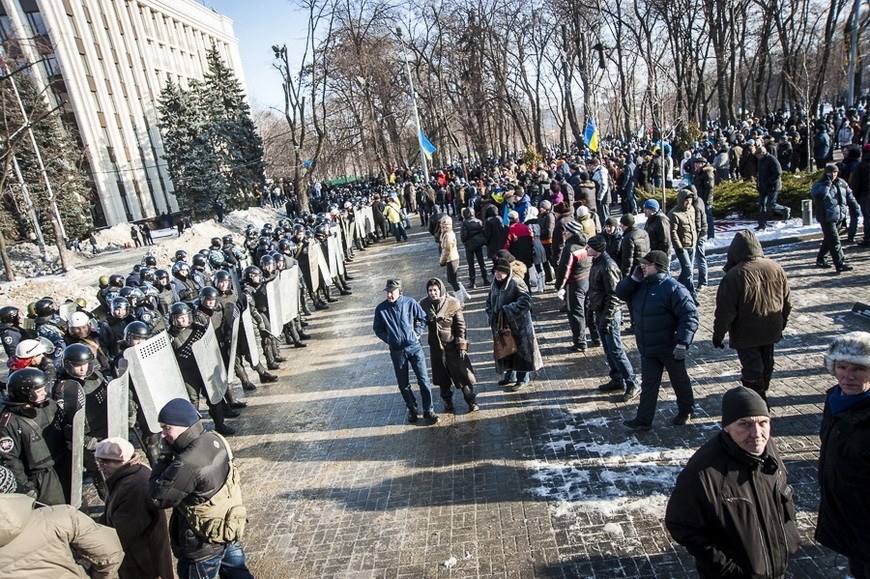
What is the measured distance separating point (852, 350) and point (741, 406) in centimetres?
101

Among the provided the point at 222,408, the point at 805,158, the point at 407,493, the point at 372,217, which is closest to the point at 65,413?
the point at 222,408

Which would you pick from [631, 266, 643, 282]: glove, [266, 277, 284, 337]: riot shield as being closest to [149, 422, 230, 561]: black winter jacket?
[631, 266, 643, 282]: glove

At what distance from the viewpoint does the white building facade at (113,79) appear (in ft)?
130

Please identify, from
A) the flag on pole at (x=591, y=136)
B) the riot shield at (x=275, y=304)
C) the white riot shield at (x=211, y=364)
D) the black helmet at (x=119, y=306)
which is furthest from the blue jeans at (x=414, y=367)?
the flag on pole at (x=591, y=136)

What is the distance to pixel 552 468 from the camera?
534 centimetres

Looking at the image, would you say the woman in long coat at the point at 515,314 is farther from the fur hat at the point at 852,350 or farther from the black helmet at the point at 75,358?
the black helmet at the point at 75,358

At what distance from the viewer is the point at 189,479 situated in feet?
11.5

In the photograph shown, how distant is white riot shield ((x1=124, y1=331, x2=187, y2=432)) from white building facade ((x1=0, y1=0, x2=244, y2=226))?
38103 millimetres

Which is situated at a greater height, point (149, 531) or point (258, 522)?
point (149, 531)

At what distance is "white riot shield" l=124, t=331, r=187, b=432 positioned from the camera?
19.3 ft

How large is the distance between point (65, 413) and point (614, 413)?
551cm

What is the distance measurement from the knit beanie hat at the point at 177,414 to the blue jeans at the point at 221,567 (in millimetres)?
975

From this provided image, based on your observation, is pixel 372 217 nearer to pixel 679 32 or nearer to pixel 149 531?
pixel 149 531

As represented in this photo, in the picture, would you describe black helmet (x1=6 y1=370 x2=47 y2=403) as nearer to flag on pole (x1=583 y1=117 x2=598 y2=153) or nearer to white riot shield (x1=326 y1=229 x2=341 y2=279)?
white riot shield (x1=326 y1=229 x2=341 y2=279)
